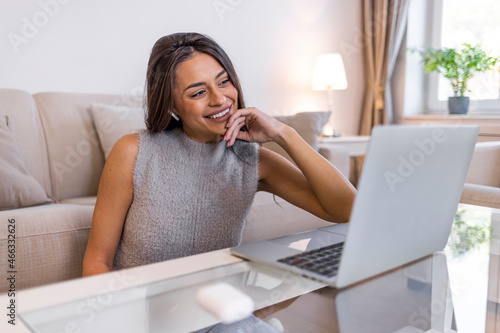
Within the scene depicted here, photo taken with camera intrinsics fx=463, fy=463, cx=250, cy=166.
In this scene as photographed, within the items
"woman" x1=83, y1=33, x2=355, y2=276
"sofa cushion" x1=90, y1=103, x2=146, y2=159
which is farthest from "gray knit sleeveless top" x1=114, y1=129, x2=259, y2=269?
"sofa cushion" x1=90, y1=103, x2=146, y2=159

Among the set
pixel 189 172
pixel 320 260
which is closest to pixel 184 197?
pixel 189 172

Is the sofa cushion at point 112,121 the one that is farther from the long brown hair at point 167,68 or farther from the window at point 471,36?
the window at point 471,36

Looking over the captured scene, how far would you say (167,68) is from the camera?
41.0 inches

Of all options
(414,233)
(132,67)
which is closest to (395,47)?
(132,67)

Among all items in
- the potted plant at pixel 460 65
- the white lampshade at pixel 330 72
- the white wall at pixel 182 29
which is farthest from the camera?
the white lampshade at pixel 330 72

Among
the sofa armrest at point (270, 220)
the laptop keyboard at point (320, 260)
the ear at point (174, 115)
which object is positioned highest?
the ear at point (174, 115)

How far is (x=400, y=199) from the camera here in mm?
626

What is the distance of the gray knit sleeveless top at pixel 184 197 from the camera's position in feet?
3.38

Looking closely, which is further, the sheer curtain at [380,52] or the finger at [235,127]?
the sheer curtain at [380,52]

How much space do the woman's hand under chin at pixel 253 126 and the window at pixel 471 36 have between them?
257 cm

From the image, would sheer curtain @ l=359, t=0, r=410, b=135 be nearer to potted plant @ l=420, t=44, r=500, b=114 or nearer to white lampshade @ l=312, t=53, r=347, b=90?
potted plant @ l=420, t=44, r=500, b=114

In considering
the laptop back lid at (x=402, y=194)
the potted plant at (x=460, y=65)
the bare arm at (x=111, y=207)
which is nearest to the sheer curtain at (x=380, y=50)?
the potted plant at (x=460, y=65)

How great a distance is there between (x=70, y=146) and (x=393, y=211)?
174 cm

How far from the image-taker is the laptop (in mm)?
573
